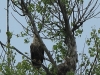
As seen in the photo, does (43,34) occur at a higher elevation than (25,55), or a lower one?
higher

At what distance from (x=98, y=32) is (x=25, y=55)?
1.48 metres

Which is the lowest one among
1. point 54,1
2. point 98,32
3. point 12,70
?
point 12,70

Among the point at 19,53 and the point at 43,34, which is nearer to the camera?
the point at 19,53

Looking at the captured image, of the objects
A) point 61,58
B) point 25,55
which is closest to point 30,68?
point 25,55

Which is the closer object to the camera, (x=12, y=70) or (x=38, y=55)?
(x=12, y=70)

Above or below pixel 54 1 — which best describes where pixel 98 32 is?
below

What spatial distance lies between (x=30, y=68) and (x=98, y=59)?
1.39 meters

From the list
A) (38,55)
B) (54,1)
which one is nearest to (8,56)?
(38,55)

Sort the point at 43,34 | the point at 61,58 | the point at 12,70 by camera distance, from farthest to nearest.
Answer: the point at 43,34 → the point at 61,58 → the point at 12,70

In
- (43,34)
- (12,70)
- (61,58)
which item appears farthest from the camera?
(43,34)

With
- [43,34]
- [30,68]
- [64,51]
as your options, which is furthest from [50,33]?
[30,68]

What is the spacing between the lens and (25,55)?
631 centimetres

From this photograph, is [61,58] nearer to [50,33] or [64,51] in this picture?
[64,51]

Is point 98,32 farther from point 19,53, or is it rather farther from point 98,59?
point 19,53
